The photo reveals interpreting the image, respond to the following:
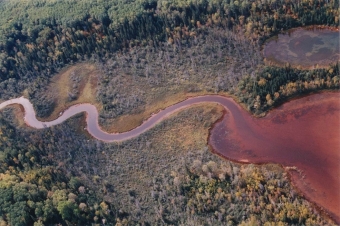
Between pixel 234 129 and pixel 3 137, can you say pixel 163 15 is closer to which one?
pixel 234 129

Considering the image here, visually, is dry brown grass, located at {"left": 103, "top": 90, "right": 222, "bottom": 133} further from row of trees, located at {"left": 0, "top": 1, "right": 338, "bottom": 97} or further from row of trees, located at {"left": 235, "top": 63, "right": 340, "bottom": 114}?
row of trees, located at {"left": 0, "top": 1, "right": 338, "bottom": 97}

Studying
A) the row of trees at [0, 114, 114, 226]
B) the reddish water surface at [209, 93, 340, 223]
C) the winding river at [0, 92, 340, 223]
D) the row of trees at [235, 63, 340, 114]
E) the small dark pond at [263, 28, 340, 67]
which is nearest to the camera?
the row of trees at [0, 114, 114, 226]

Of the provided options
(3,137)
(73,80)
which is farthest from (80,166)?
(73,80)

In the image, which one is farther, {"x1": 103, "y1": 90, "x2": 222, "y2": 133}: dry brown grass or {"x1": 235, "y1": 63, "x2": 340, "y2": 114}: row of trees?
{"x1": 103, "y1": 90, "x2": 222, "y2": 133}: dry brown grass

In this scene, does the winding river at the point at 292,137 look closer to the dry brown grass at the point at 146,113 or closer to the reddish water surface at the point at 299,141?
the reddish water surface at the point at 299,141

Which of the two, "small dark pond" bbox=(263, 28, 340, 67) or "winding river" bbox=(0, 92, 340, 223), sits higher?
"small dark pond" bbox=(263, 28, 340, 67)

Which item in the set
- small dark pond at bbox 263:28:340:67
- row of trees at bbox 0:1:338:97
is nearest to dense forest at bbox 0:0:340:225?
row of trees at bbox 0:1:338:97
